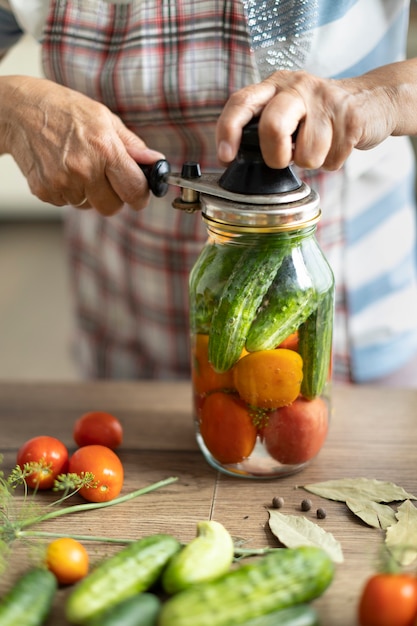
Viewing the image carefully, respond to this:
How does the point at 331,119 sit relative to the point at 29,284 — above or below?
above

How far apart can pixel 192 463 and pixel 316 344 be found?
0.84 feet

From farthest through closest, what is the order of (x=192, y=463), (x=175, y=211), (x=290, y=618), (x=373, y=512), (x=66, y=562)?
(x=175, y=211)
(x=192, y=463)
(x=373, y=512)
(x=66, y=562)
(x=290, y=618)

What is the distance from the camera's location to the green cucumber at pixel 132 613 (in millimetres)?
719

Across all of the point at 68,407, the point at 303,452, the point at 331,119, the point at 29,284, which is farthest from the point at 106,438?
the point at 29,284

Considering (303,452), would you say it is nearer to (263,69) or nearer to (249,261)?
(249,261)

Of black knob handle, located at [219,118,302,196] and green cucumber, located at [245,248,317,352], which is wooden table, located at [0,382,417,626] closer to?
green cucumber, located at [245,248,317,352]

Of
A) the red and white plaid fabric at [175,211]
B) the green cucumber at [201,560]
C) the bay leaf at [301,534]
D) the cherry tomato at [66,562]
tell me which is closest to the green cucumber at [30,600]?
the cherry tomato at [66,562]

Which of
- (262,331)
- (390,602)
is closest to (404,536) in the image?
(390,602)

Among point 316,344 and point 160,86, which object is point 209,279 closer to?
point 316,344

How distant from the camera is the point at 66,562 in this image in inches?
32.8

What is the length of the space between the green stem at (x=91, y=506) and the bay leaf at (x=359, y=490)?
0.60 feet

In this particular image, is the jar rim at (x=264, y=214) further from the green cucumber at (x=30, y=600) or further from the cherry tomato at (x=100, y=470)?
the green cucumber at (x=30, y=600)

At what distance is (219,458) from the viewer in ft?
3.39

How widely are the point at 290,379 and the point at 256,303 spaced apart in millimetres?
100
